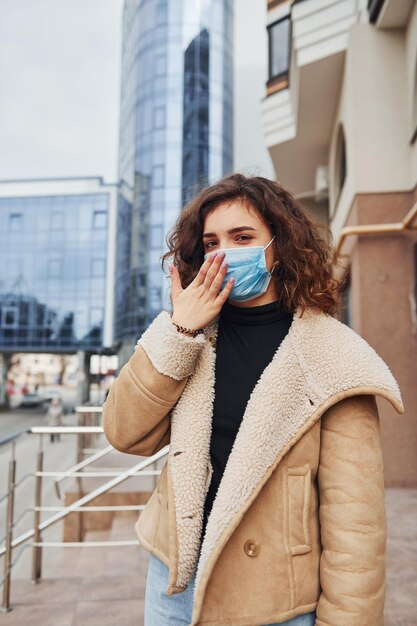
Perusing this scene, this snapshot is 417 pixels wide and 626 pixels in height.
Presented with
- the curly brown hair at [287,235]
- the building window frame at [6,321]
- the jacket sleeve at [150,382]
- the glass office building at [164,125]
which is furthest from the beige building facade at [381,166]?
the building window frame at [6,321]

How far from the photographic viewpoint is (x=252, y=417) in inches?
45.4

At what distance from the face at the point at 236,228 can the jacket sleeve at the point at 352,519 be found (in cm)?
44

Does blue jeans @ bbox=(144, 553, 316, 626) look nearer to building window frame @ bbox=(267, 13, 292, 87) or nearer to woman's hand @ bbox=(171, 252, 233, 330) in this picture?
woman's hand @ bbox=(171, 252, 233, 330)

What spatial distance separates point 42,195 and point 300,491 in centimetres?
3624

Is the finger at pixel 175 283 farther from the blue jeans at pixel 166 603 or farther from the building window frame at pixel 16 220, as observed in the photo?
the building window frame at pixel 16 220

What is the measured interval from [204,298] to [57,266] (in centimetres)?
3434

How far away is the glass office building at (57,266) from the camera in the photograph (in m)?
33.1

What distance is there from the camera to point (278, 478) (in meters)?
1.14

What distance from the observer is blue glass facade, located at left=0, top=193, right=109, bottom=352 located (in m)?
33.1

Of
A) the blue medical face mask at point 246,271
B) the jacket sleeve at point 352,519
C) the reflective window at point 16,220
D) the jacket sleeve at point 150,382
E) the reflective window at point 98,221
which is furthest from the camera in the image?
the reflective window at point 16,220

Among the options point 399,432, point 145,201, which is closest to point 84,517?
point 399,432

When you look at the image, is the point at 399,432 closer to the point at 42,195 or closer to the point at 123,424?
the point at 123,424

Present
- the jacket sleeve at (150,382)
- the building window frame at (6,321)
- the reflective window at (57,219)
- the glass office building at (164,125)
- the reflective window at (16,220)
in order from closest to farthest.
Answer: the jacket sleeve at (150,382) → the glass office building at (164,125) → the building window frame at (6,321) → the reflective window at (57,219) → the reflective window at (16,220)

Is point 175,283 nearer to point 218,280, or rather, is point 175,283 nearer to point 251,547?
point 218,280
